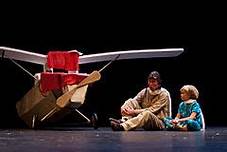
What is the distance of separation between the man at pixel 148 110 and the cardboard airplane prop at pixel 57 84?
39 centimetres

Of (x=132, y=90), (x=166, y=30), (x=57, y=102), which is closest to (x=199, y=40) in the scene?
(x=166, y=30)

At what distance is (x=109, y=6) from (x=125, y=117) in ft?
6.10

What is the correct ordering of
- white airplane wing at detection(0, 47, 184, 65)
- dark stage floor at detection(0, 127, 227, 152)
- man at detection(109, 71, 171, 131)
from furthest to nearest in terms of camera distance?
white airplane wing at detection(0, 47, 184, 65) → man at detection(109, 71, 171, 131) → dark stage floor at detection(0, 127, 227, 152)

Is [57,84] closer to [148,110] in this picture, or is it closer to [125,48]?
[148,110]

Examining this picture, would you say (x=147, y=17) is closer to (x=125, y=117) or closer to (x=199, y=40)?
(x=199, y=40)

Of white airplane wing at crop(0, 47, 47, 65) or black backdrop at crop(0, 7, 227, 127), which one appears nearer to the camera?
white airplane wing at crop(0, 47, 47, 65)

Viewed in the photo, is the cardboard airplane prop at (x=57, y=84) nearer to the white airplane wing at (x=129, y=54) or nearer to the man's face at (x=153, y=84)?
the white airplane wing at (x=129, y=54)

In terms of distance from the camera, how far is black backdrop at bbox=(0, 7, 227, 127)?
593 cm

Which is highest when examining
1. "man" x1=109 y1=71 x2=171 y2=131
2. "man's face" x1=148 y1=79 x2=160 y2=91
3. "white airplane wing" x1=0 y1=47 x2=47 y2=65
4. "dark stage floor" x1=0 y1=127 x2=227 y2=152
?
"white airplane wing" x1=0 y1=47 x2=47 y2=65

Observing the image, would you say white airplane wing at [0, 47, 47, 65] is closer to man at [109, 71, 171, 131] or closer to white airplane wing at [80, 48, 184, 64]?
white airplane wing at [80, 48, 184, 64]

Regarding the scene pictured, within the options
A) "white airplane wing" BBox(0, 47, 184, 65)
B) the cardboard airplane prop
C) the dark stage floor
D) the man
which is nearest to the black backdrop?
the cardboard airplane prop

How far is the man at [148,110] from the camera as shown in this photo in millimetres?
4367

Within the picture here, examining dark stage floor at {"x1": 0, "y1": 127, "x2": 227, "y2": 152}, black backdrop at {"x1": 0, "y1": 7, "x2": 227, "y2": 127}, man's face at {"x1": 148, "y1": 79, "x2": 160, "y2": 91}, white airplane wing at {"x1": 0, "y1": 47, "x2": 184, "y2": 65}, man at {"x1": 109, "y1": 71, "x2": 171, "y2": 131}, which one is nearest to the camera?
dark stage floor at {"x1": 0, "y1": 127, "x2": 227, "y2": 152}

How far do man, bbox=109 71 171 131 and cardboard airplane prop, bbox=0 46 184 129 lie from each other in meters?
0.39
